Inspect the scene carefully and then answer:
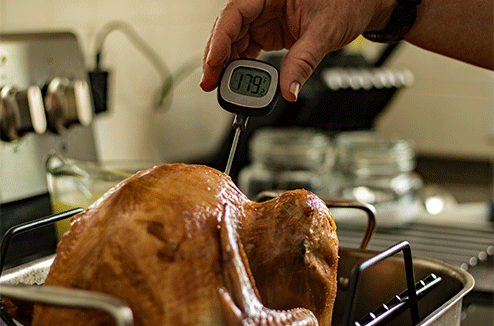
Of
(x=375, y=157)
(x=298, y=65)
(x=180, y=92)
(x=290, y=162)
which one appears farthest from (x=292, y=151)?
(x=298, y=65)

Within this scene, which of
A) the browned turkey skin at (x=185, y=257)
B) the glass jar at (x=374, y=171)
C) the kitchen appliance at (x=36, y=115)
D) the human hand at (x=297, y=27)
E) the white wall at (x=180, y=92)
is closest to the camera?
the browned turkey skin at (x=185, y=257)

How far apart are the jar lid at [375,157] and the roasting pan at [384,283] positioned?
0.78m

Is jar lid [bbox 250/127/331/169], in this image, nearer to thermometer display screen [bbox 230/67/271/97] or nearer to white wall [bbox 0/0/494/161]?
white wall [bbox 0/0/494/161]

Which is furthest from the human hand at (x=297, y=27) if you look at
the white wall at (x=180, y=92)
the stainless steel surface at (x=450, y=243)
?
the white wall at (x=180, y=92)

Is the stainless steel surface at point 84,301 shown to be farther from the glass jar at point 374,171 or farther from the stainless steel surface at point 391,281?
the glass jar at point 374,171

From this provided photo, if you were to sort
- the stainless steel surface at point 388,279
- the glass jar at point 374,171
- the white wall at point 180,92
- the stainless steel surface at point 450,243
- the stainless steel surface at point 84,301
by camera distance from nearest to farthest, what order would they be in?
the stainless steel surface at point 84,301 < the stainless steel surface at point 388,279 < the stainless steel surface at point 450,243 < the glass jar at point 374,171 < the white wall at point 180,92

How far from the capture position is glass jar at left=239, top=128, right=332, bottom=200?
64.8 inches

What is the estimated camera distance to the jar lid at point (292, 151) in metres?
1.65

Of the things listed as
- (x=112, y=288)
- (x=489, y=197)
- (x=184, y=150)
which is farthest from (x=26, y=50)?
(x=489, y=197)

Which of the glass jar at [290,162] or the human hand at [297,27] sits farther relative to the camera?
the glass jar at [290,162]

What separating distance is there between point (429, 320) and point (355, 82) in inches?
63.6

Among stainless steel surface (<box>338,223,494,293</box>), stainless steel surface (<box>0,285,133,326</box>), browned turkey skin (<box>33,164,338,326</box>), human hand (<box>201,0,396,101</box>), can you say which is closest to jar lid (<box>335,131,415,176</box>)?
stainless steel surface (<box>338,223,494,293</box>)

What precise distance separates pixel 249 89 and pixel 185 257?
31 centimetres

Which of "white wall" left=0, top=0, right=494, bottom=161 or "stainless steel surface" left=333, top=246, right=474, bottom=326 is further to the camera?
"white wall" left=0, top=0, right=494, bottom=161
